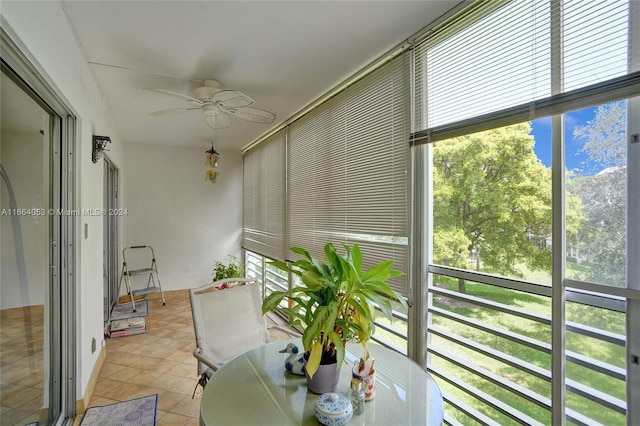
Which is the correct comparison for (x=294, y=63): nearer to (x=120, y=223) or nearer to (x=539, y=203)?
(x=539, y=203)

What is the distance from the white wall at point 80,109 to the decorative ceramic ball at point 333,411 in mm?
Result: 1715

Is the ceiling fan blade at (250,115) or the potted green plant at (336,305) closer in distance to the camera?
the potted green plant at (336,305)

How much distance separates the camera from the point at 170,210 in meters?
5.15

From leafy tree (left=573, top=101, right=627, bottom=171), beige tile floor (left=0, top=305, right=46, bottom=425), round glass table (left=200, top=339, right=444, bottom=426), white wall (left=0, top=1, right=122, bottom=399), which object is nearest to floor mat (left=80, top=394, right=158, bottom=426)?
white wall (left=0, top=1, right=122, bottom=399)

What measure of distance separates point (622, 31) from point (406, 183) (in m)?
1.12

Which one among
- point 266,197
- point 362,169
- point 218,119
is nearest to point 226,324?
point 362,169

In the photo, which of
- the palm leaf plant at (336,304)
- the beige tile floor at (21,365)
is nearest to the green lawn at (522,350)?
the palm leaf plant at (336,304)

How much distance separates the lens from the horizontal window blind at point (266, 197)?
12.7ft

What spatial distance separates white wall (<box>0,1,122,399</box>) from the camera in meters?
1.27

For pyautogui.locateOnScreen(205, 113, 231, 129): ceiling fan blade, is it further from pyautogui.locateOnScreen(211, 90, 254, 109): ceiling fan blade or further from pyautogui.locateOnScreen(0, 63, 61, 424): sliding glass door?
pyautogui.locateOnScreen(0, 63, 61, 424): sliding glass door

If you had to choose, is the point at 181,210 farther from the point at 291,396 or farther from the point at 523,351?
the point at 523,351

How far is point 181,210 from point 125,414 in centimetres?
357

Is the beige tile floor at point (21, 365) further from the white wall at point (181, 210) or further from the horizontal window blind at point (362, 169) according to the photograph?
the white wall at point (181, 210)

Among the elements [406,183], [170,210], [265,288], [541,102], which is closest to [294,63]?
[406,183]
